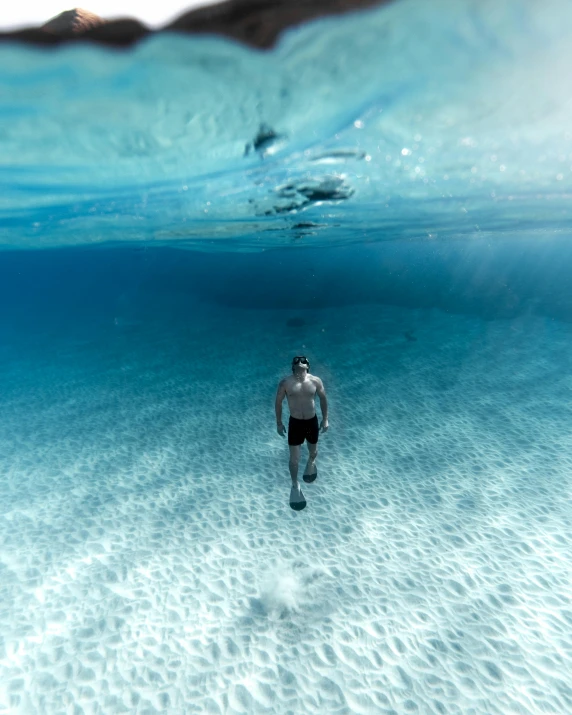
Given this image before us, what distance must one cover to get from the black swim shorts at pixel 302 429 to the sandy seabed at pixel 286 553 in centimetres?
182

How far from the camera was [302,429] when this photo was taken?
6516 mm

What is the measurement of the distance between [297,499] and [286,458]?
2.00 metres

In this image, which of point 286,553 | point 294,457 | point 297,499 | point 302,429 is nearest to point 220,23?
point 302,429

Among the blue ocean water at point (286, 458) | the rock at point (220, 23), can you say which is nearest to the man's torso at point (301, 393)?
the blue ocean water at point (286, 458)

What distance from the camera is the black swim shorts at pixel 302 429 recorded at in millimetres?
6484

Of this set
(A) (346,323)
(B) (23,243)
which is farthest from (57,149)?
(B) (23,243)

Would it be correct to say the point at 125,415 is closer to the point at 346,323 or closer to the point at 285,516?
the point at 285,516

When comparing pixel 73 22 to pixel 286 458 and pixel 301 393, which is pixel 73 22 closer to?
pixel 301 393

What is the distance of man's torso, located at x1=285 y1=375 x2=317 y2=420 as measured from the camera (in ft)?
20.3

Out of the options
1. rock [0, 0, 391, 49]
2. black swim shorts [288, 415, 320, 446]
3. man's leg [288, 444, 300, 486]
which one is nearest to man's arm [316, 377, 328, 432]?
black swim shorts [288, 415, 320, 446]

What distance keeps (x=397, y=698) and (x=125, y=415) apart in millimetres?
10361

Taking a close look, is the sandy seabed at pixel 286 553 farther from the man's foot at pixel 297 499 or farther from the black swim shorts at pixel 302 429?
the black swim shorts at pixel 302 429

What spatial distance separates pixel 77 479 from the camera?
9.17 metres

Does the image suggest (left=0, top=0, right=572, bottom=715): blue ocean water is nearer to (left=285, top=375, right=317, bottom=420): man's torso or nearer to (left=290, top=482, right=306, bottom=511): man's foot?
(left=290, top=482, right=306, bottom=511): man's foot
